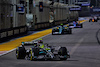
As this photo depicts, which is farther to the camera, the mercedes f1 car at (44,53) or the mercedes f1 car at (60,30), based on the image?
the mercedes f1 car at (60,30)

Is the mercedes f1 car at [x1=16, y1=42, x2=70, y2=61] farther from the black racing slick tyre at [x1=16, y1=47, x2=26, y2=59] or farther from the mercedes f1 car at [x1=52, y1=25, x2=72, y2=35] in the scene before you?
the mercedes f1 car at [x1=52, y1=25, x2=72, y2=35]

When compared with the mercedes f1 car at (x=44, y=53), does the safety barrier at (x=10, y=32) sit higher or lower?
lower

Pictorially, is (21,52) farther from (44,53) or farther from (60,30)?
(60,30)

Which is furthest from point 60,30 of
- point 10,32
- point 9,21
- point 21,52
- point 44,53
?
point 44,53

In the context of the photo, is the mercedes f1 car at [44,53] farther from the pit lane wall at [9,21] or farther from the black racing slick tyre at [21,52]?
the pit lane wall at [9,21]

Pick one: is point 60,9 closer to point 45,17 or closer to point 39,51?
point 45,17

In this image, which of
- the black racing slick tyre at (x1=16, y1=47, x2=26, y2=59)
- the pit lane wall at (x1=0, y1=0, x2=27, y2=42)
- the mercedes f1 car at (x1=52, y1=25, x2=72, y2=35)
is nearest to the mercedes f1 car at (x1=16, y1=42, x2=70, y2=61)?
the black racing slick tyre at (x1=16, y1=47, x2=26, y2=59)

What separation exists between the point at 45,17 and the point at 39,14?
634 centimetres

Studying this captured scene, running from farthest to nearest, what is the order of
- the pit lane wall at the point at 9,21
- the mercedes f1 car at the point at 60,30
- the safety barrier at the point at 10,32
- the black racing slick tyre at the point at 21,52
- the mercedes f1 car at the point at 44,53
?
1. the mercedes f1 car at the point at 60,30
2. the pit lane wall at the point at 9,21
3. the safety barrier at the point at 10,32
4. the black racing slick tyre at the point at 21,52
5. the mercedes f1 car at the point at 44,53

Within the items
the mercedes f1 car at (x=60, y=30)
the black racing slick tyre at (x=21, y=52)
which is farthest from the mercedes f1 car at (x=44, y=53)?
the mercedes f1 car at (x=60, y=30)

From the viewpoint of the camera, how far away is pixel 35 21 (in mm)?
51156

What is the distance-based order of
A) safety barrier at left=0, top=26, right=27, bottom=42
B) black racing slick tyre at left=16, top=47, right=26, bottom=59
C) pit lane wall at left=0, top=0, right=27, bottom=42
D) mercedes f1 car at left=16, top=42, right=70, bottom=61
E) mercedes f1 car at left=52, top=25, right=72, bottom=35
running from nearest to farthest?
mercedes f1 car at left=16, top=42, right=70, bottom=61, black racing slick tyre at left=16, top=47, right=26, bottom=59, safety barrier at left=0, top=26, right=27, bottom=42, pit lane wall at left=0, top=0, right=27, bottom=42, mercedes f1 car at left=52, top=25, right=72, bottom=35

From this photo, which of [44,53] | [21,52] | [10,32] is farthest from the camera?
[10,32]

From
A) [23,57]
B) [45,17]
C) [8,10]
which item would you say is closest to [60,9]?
[45,17]
